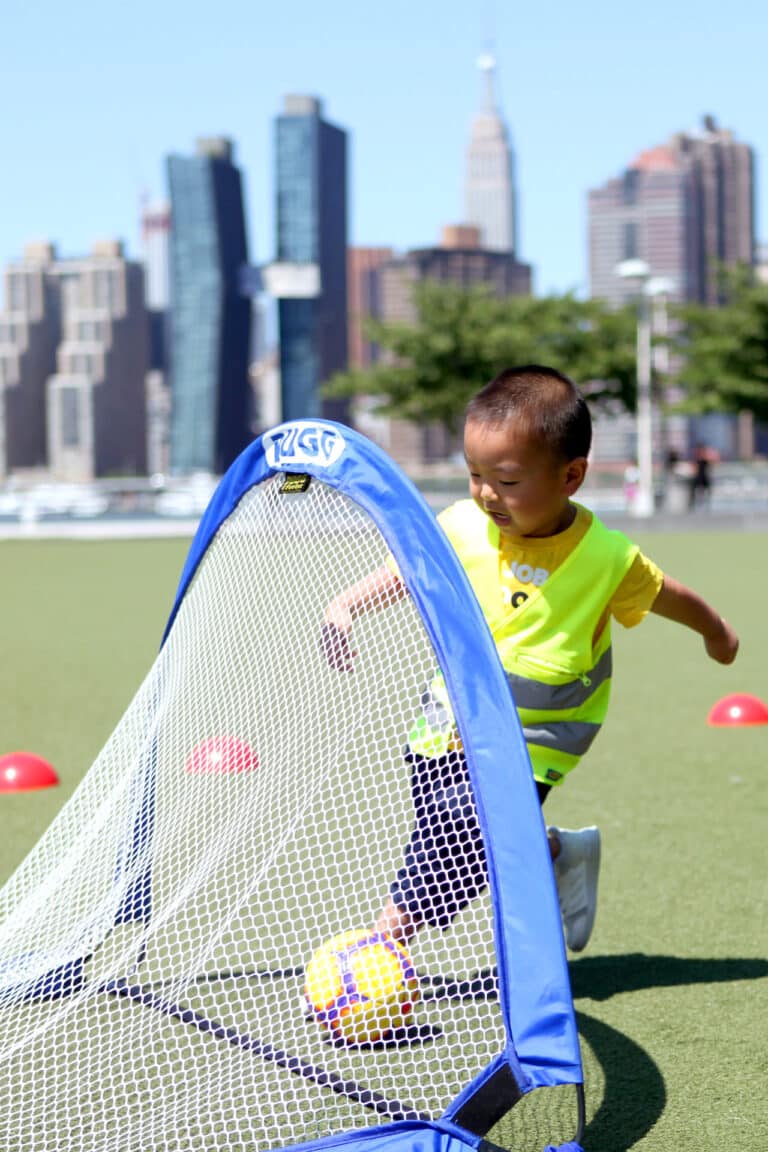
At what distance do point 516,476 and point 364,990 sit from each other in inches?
39.2

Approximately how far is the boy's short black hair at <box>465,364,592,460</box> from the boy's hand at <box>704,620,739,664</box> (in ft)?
2.27

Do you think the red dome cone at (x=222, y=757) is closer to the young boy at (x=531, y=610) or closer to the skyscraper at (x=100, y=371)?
the young boy at (x=531, y=610)

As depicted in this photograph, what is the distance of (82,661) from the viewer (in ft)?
33.4

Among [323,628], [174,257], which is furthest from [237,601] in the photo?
[174,257]

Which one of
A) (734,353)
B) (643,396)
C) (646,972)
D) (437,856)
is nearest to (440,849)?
(437,856)

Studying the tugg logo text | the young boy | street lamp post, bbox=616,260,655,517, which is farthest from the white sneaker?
street lamp post, bbox=616,260,655,517

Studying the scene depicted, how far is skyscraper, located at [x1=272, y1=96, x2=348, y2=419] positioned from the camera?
104 m

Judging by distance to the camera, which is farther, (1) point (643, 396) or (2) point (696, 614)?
(1) point (643, 396)

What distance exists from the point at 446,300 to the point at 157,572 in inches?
1057

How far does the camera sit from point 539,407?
3.01m

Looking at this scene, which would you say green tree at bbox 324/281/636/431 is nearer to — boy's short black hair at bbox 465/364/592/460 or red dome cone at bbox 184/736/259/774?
red dome cone at bbox 184/736/259/774

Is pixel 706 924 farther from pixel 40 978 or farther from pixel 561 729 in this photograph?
pixel 40 978

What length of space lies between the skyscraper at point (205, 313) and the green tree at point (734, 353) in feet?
248

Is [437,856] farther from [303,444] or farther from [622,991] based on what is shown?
[622,991]
